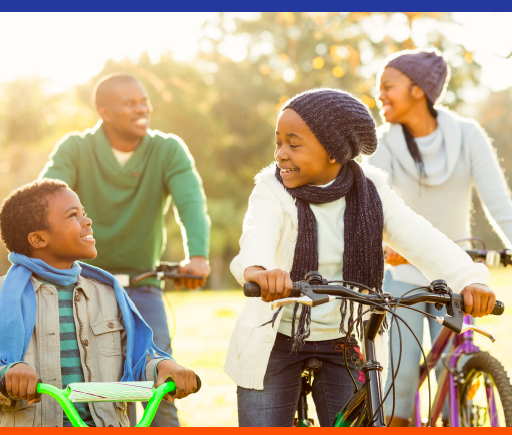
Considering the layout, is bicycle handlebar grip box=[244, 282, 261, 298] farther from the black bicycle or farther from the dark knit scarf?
the dark knit scarf

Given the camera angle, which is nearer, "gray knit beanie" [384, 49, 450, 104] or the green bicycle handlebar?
the green bicycle handlebar

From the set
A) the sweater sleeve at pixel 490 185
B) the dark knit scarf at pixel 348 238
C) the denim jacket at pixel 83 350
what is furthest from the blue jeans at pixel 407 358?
the denim jacket at pixel 83 350

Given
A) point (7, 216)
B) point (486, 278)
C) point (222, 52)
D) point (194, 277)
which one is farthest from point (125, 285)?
point (222, 52)

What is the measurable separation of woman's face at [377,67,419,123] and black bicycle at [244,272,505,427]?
1.99 metres

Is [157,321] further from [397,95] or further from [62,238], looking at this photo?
[397,95]

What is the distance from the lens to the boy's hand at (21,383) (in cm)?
245

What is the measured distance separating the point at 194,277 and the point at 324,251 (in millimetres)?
1209

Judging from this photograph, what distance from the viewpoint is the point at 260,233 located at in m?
2.75

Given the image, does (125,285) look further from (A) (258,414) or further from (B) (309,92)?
(B) (309,92)

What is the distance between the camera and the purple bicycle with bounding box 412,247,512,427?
12.4 ft

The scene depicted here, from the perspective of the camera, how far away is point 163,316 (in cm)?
421

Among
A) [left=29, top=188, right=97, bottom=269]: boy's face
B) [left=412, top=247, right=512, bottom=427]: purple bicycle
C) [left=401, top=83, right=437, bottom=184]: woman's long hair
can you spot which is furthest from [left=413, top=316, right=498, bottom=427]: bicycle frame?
[left=29, top=188, right=97, bottom=269]: boy's face

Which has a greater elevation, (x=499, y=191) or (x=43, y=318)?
(x=499, y=191)

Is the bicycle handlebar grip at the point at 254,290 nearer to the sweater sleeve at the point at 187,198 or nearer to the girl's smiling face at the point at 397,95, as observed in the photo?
the sweater sleeve at the point at 187,198
